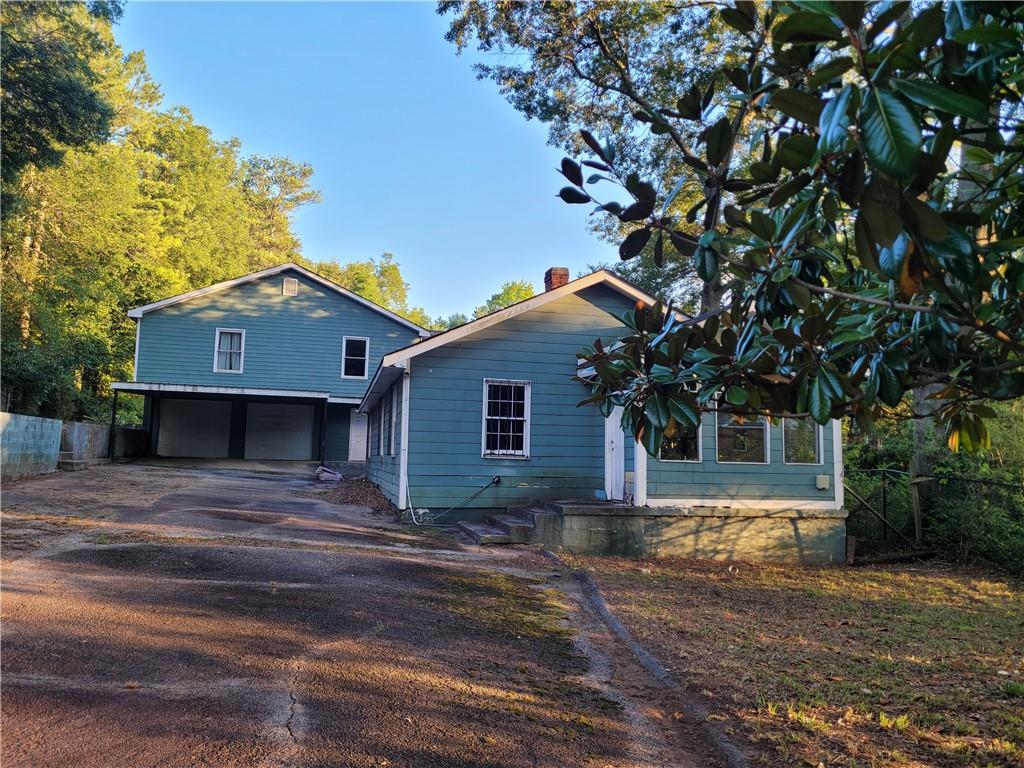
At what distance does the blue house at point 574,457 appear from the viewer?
11109 mm

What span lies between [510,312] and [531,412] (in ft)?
6.45

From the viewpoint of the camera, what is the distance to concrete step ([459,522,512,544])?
34.9 feet

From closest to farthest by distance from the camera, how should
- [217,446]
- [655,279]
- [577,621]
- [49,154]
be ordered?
1. [577,621]
2. [49,154]
3. [217,446]
4. [655,279]

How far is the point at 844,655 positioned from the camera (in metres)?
5.57

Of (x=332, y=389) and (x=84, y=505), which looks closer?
(x=84, y=505)

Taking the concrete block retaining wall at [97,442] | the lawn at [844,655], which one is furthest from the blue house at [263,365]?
the lawn at [844,655]

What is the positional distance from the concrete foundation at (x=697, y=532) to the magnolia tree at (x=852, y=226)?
22.5ft

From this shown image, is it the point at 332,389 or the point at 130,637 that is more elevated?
the point at 332,389

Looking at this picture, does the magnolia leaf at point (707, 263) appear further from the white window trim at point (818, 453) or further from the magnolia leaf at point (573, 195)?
the white window trim at point (818, 453)

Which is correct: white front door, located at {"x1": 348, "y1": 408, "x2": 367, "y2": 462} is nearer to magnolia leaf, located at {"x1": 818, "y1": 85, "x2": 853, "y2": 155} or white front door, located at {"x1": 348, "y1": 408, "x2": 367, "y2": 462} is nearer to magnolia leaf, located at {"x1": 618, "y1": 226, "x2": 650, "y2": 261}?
magnolia leaf, located at {"x1": 618, "y1": 226, "x2": 650, "y2": 261}

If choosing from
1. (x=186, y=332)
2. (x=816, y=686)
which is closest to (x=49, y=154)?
(x=186, y=332)

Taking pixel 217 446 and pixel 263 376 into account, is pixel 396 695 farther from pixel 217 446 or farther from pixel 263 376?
pixel 217 446

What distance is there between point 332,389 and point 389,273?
4728 cm

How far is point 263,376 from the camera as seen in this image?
77.9 feet
